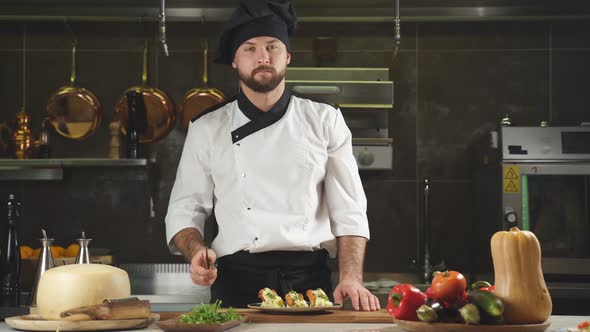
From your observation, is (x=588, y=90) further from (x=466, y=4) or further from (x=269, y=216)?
(x=269, y=216)

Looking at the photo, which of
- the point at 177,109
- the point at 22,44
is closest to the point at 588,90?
the point at 177,109

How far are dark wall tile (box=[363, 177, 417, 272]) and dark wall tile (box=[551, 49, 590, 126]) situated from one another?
846 millimetres

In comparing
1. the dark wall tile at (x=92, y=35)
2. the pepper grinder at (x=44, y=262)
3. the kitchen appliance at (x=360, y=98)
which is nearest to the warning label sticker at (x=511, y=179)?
the kitchen appliance at (x=360, y=98)

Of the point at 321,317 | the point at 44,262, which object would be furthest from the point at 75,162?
the point at 321,317

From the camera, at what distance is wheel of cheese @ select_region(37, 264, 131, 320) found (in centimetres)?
184

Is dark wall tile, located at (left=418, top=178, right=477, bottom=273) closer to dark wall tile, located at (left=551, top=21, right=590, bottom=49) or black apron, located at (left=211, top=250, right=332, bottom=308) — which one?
dark wall tile, located at (left=551, top=21, right=590, bottom=49)

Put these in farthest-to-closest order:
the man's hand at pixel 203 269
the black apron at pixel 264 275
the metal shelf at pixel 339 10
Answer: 1. the metal shelf at pixel 339 10
2. the black apron at pixel 264 275
3. the man's hand at pixel 203 269

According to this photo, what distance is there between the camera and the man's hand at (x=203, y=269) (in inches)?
86.9

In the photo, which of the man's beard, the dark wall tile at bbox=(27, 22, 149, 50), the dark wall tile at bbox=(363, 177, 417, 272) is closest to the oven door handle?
the dark wall tile at bbox=(363, 177, 417, 272)

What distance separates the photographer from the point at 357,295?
231cm

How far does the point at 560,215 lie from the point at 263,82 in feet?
A: 6.37

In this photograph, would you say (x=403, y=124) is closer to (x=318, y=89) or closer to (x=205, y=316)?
(x=318, y=89)

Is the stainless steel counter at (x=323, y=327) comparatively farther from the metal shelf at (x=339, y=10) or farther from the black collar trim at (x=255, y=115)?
the metal shelf at (x=339, y=10)

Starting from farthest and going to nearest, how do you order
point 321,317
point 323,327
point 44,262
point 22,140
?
point 22,140 → point 44,262 → point 321,317 → point 323,327
